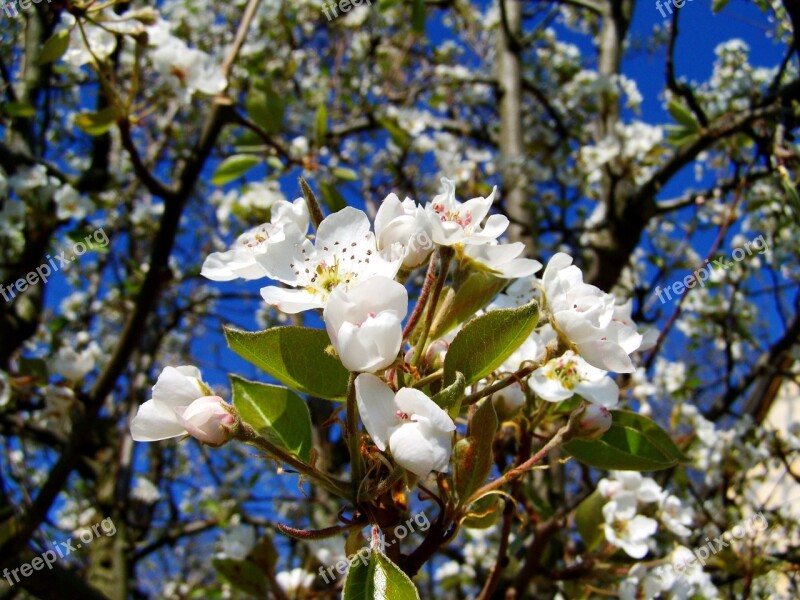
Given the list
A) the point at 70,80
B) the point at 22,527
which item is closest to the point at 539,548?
the point at 22,527

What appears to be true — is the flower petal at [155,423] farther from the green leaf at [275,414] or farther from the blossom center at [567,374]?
the blossom center at [567,374]

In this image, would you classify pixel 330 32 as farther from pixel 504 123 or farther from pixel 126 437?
pixel 126 437

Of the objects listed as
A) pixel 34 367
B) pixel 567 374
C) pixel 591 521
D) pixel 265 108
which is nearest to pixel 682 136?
pixel 265 108

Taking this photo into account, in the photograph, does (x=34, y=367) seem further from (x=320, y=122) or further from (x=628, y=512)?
(x=628, y=512)

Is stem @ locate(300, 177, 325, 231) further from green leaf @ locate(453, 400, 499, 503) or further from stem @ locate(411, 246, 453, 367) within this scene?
green leaf @ locate(453, 400, 499, 503)

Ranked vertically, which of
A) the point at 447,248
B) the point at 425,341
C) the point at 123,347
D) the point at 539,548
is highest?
the point at 123,347

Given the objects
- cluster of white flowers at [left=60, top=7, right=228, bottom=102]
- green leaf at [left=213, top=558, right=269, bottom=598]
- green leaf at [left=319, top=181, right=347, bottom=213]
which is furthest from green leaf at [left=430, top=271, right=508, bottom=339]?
cluster of white flowers at [left=60, top=7, right=228, bottom=102]

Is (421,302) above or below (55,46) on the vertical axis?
below
